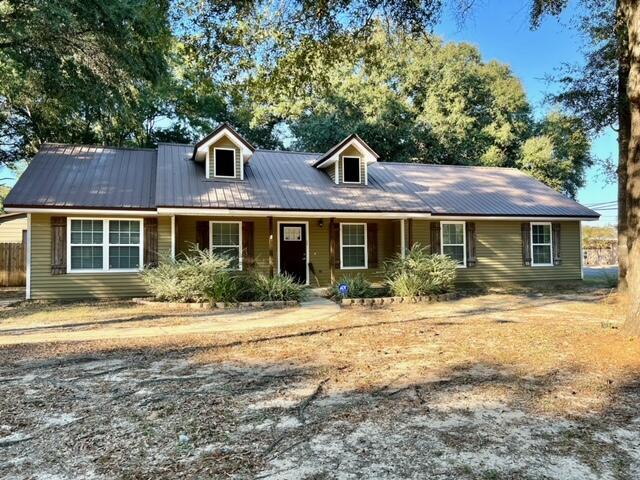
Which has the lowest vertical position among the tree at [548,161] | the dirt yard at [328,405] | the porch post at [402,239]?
the dirt yard at [328,405]

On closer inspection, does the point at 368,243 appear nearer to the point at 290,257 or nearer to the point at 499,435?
the point at 290,257

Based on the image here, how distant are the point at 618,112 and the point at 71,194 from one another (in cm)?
1401

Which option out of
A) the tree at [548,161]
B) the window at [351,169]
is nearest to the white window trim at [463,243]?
the window at [351,169]

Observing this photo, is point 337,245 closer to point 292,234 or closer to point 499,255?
point 292,234

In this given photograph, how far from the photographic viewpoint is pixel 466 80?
87.4ft

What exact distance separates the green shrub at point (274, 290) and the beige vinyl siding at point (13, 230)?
1054 cm

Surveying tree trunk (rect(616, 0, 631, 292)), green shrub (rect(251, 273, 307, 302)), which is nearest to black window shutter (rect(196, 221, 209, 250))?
A: green shrub (rect(251, 273, 307, 302))

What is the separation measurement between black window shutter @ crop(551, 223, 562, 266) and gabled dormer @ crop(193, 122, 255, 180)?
10.6 metres

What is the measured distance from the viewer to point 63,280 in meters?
11.9

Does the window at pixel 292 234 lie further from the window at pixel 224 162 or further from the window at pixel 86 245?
the window at pixel 86 245

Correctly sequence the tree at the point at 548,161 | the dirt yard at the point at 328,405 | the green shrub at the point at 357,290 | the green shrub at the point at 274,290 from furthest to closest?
the tree at the point at 548,161, the green shrub at the point at 357,290, the green shrub at the point at 274,290, the dirt yard at the point at 328,405

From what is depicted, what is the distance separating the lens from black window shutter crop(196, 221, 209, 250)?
13.4 metres

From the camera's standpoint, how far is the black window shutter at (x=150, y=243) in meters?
12.5

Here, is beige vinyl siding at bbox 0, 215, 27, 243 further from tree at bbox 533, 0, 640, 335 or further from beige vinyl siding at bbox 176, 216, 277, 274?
tree at bbox 533, 0, 640, 335
